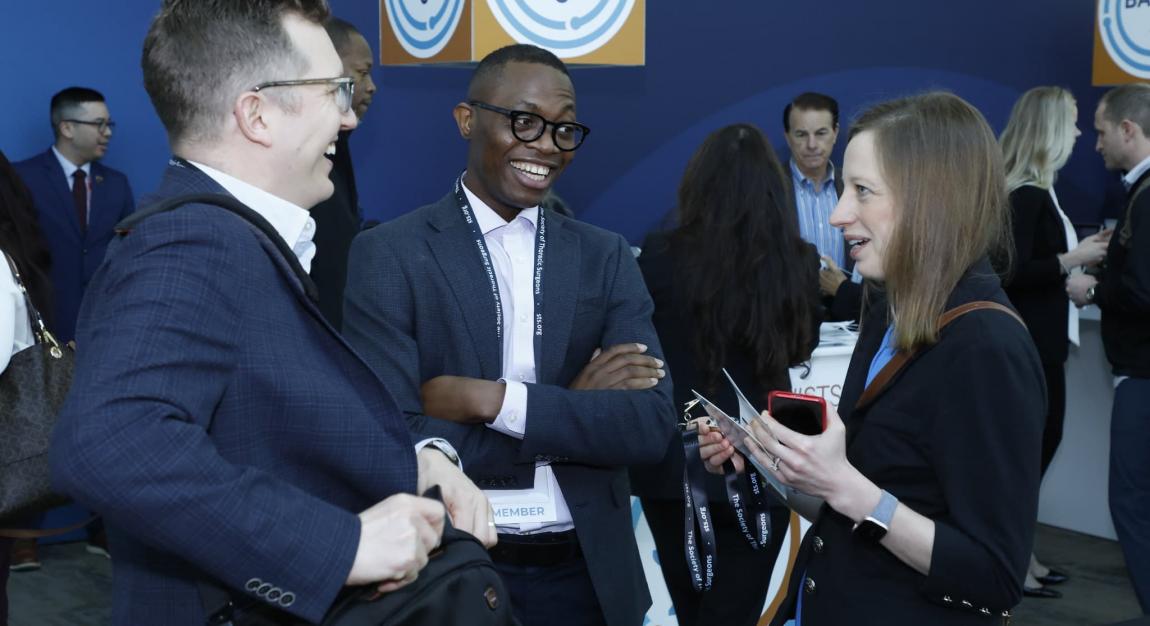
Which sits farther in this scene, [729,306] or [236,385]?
[729,306]

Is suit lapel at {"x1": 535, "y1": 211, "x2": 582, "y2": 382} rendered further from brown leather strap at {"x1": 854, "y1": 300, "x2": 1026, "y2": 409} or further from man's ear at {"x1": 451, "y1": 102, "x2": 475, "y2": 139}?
brown leather strap at {"x1": 854, "y1": 300, "x2": 1026, "y2": 409}

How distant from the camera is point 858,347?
6.67 feet

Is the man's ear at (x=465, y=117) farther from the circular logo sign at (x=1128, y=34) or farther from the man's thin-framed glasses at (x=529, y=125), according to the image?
the circular logo sign at (x=1128, y=34)

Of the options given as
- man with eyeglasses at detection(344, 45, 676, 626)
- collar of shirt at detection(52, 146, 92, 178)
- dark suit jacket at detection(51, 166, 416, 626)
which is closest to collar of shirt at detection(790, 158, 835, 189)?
collar of shirt at detection(52, 146, 92, 178)

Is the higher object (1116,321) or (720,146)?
(720,146)

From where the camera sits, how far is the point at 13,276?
2.52m

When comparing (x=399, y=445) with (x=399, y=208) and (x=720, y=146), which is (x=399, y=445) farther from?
(x=399, y=208)

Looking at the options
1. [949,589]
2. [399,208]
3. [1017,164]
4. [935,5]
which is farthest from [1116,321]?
[935,5]

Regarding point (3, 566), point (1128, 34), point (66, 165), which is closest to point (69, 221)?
point (66, 165)

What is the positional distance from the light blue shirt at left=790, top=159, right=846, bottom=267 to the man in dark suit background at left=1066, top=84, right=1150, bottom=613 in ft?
5.09

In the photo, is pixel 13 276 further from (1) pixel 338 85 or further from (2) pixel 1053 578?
(2) pixel 1053 578

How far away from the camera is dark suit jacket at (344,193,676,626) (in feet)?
6.89

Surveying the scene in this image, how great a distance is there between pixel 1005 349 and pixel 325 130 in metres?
1.03

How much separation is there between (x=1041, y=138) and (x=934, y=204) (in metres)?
3.64
